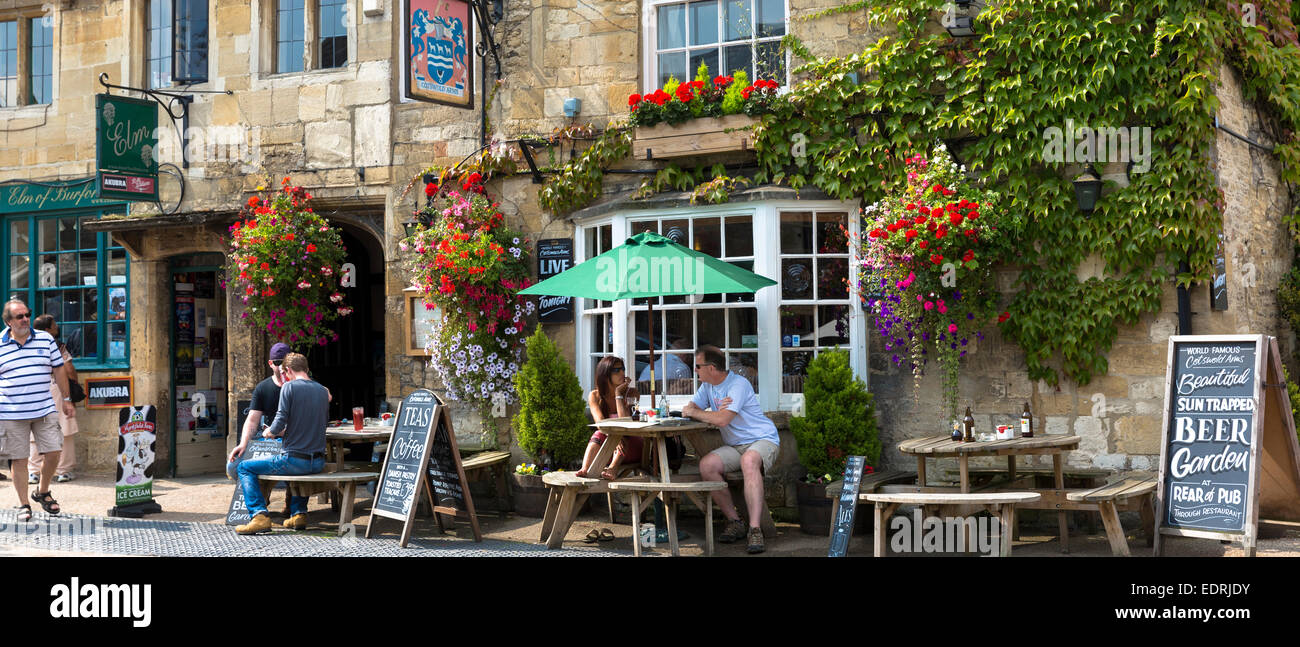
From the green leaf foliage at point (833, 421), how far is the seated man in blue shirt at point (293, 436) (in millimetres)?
3531

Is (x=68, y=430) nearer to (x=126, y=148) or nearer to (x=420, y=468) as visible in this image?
(x=126, y=148)

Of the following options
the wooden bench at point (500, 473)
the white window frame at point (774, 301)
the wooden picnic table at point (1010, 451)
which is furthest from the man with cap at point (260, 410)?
the wooden picnic table at point (1010, 451)

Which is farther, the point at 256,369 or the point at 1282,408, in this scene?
the point at 256,369

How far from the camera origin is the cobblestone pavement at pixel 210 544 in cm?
720

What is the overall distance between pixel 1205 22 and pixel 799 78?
291cm

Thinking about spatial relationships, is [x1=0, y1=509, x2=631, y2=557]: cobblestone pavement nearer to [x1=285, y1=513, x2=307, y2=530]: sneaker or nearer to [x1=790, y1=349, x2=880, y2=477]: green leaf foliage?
[x1=285, y1=513, x2=307, y2=530]: sneaker

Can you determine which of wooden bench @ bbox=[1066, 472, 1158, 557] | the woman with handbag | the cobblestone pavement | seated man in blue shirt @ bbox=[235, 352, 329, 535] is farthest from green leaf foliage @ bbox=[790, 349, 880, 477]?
the woman with handbag

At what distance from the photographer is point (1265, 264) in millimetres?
8812

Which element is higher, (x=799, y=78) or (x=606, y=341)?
(x=799, y=78)

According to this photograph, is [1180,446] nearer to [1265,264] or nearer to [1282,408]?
[1282,408]

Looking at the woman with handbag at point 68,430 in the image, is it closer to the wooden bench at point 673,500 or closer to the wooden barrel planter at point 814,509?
the wooden bench at point 673,500

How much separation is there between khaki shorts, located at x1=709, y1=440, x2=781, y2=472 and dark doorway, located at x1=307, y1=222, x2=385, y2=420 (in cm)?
611

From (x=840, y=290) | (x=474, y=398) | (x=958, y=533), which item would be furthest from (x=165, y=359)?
(x=958, y=533)
